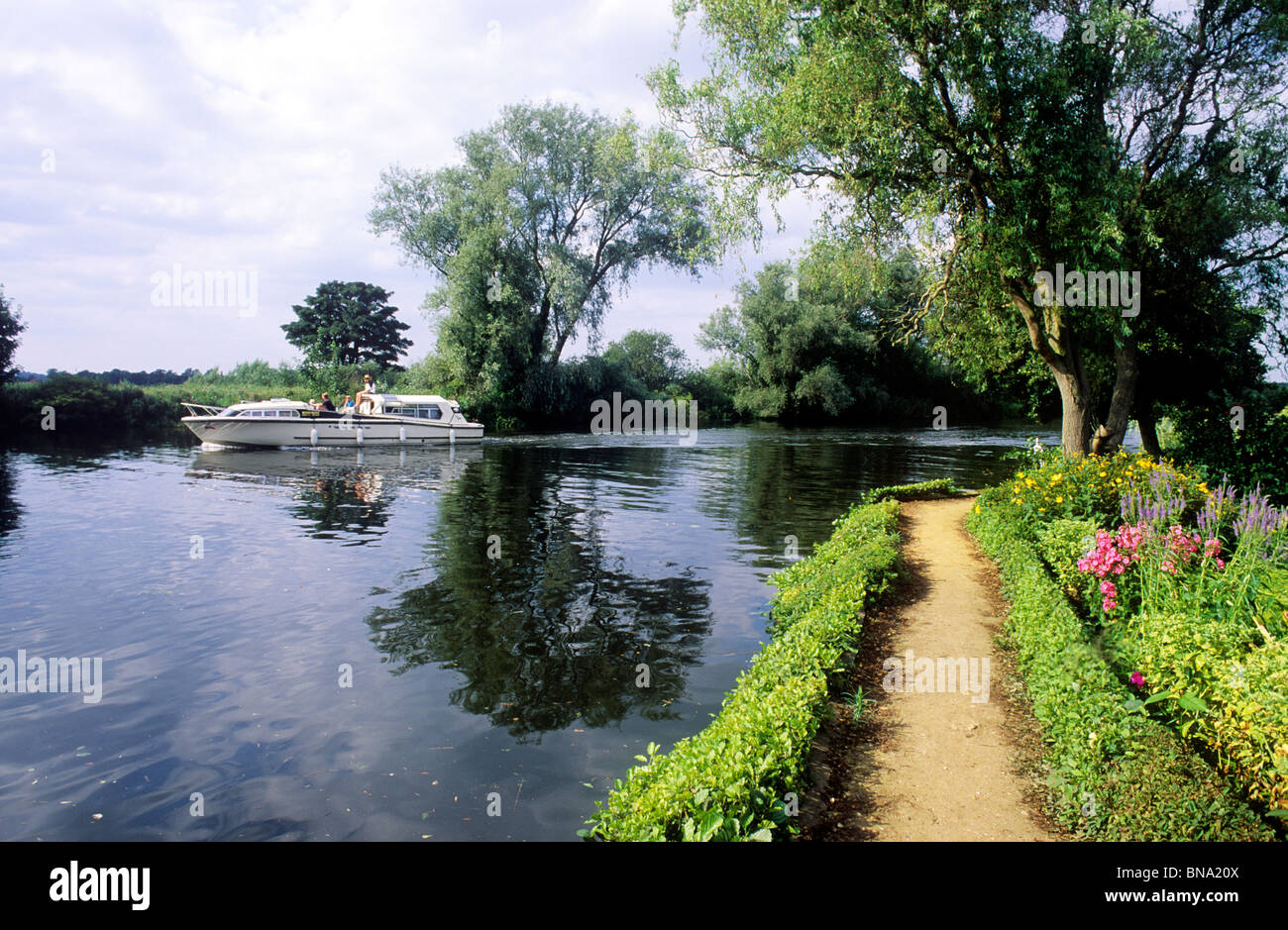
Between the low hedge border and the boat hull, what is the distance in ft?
109

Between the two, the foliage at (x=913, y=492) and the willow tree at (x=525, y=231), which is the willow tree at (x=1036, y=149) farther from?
the willow tree at (x=525, y=231)

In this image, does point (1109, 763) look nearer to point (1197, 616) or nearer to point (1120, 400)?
point (1197, 616)

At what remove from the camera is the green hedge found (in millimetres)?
4238

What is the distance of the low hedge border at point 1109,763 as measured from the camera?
4.27 metres

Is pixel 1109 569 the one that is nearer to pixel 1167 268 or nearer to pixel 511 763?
pixel 511 763

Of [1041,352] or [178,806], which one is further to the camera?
[1041,352]

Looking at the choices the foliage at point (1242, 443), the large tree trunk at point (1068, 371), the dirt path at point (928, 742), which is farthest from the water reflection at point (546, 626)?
the foliage at point (1242, 443)

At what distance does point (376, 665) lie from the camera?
8023 millimetres

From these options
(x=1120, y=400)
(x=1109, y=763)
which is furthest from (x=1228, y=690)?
(x=1120, y=400)

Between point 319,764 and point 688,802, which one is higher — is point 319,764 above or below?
below

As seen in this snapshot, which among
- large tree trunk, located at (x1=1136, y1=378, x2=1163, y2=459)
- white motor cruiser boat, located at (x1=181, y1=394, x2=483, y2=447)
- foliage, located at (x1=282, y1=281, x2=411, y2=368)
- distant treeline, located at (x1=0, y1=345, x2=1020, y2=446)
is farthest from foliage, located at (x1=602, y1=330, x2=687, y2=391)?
large tree trunk, located at (x1=1136, y1=378, x2=1163, y2=459)

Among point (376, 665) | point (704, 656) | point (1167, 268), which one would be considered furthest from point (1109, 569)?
point (1167, 268)

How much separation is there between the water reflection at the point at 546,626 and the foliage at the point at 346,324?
2219 inches
